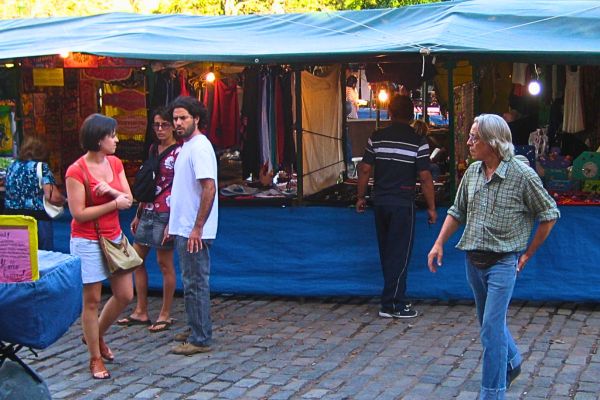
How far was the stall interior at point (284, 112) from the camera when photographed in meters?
7.95

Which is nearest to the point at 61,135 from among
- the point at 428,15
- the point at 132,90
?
the point at 132,90

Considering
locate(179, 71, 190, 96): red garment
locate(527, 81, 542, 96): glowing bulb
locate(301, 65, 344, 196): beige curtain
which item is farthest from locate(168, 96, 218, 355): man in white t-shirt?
locate(527, 81, 542, 96): glowing bulb

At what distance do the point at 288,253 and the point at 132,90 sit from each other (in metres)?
3.02

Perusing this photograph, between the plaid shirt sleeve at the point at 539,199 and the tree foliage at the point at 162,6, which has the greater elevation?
the tree foliage at the point at 162,6

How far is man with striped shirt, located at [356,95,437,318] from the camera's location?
22.3 ft

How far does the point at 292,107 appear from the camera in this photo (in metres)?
8.19

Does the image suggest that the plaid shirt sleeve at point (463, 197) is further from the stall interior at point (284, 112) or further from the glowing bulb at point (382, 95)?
the glowing bulb at point (382, 95)

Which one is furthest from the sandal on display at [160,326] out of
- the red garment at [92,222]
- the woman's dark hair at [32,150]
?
the woman's dark hair at [32,150]

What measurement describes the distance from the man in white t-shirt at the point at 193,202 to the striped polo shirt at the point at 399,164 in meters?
1.61

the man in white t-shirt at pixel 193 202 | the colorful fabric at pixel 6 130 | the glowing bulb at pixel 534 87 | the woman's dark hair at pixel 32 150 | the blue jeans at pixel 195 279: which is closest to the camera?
the man in white t-shirt at pixel 193 202

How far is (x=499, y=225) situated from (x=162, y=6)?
14.8m

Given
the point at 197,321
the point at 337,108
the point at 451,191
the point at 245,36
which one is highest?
the point at 245,36

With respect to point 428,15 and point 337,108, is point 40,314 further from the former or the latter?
point 337,108

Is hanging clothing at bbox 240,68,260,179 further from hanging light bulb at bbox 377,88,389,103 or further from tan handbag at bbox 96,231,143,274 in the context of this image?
hanging light bulb at bbox 377,88,389,103
